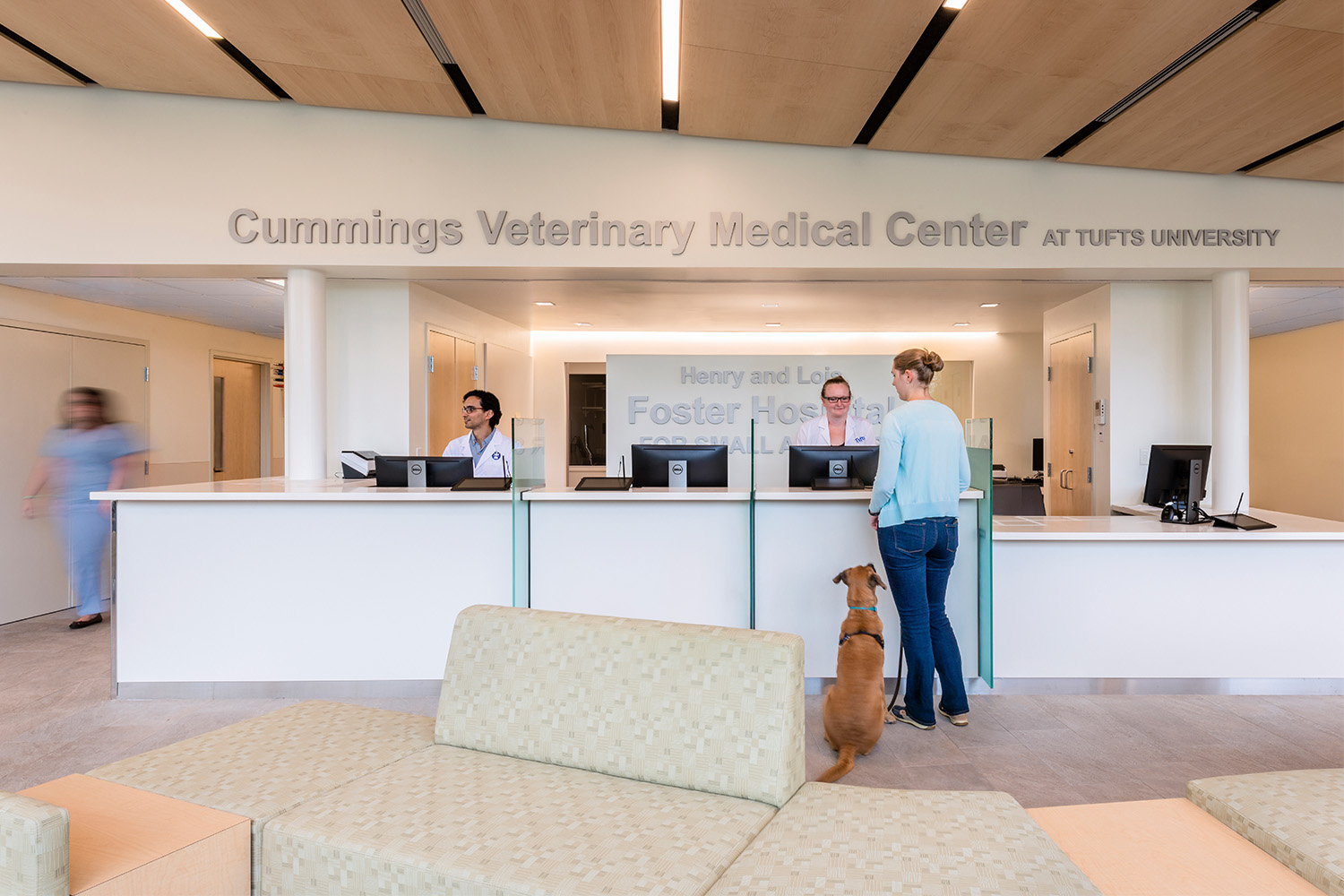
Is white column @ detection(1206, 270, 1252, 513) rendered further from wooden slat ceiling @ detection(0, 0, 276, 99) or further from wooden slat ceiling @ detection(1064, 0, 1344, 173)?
wooden slat ceiling @ detection(0, 0, 276, 99)

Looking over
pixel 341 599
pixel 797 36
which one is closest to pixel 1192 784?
pixel 797 36

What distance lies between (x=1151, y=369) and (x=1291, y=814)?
563cm

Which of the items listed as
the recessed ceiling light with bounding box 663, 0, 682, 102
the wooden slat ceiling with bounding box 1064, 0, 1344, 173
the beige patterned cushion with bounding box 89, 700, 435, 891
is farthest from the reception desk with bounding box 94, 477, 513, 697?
the wooden slat ceiling with bounding box 1064, 0, 1344, 173

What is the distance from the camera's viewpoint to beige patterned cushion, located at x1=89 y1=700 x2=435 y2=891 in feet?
6.64

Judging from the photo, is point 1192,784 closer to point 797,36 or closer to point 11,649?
point 797,36

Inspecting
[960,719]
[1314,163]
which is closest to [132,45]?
[960,719]

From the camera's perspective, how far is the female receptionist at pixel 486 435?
578 cm

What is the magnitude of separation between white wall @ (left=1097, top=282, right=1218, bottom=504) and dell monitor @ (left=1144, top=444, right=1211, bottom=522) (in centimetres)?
153

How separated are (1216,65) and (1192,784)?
3706mm

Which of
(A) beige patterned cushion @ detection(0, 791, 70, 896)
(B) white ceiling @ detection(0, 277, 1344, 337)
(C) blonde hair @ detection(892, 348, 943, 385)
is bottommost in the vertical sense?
(A) beige patterned cushion @ detection(0, 791, 70, 896)

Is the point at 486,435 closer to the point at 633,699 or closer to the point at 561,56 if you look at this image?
the point at 561,56

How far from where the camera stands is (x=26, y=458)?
6738mm

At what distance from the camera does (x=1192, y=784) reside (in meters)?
2.11

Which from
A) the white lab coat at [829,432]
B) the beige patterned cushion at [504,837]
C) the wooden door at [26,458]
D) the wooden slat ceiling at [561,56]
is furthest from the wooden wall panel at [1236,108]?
the wooden door at [26,458]
